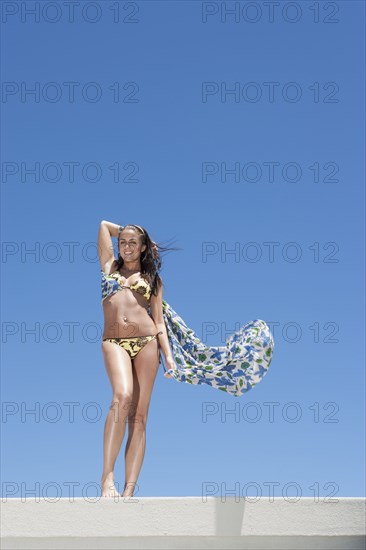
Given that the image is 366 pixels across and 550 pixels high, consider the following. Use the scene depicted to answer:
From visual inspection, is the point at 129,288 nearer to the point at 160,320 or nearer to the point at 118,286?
the point at 118,286

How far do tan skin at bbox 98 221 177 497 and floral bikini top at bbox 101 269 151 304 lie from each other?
0.13 ft

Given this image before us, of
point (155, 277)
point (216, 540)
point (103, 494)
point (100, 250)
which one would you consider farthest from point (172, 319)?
point (216, 540)

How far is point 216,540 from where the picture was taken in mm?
4555

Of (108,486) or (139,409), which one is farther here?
(139,409)

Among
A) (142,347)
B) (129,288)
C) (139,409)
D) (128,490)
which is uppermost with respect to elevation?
(129,288)

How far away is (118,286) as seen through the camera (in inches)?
269

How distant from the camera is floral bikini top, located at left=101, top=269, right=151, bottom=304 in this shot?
22.4 feet

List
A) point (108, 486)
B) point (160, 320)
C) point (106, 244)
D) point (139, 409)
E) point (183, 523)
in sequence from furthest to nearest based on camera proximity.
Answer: point (106, 244) < point (160, 320) < point (139, 409) < point (108, 486) < point (183, 523)

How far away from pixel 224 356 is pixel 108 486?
1.50 meters

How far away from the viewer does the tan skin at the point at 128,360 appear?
6176 mm

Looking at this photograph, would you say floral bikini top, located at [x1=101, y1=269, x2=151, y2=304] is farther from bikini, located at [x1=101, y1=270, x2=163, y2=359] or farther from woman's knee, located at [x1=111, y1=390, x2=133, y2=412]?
woman's knee, located at [x1=111, y1=390, x2=133, y2=412]

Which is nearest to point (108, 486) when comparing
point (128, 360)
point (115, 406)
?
point (115, 406)

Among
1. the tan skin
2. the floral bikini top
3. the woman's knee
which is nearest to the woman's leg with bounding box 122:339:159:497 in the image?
the tan skin

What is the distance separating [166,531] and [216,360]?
8.55ft
